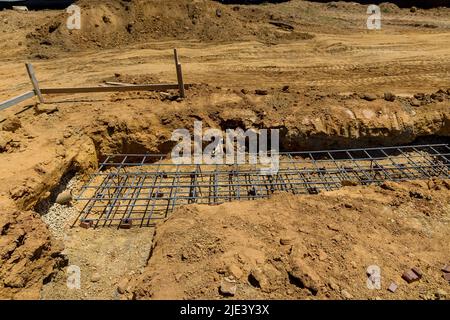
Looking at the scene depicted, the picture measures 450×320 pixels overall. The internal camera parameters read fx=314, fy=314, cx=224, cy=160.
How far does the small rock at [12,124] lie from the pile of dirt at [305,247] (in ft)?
14.4

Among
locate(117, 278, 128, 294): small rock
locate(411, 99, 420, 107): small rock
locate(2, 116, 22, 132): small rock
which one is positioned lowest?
locate(117, 278, 128, 294): small rock

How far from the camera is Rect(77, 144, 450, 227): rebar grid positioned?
6.75m

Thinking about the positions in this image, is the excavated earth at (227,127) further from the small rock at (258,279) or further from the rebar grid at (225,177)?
the rebar grid at (225,177)

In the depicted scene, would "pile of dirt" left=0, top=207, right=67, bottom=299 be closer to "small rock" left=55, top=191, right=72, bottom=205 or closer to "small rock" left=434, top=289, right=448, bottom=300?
"small rock" left=55, top=191, right=72, bottom=205

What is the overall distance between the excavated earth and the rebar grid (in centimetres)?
34

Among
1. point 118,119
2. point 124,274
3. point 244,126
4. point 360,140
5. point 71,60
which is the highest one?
point 71,60

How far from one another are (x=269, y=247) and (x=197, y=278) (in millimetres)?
1165

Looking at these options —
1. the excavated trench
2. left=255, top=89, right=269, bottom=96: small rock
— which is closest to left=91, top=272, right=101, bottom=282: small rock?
the excavated trench

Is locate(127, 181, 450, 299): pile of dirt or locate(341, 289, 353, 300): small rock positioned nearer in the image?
locate(341, 289, 353, 300): small rock

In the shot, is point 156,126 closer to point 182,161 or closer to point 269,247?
point 182,161

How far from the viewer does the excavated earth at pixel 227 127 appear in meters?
4.44

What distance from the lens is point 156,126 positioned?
26.5 feet

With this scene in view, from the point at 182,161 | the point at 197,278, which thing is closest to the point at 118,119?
the point at 182,161

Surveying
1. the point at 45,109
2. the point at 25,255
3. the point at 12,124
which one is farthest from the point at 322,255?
the point at 45,109
